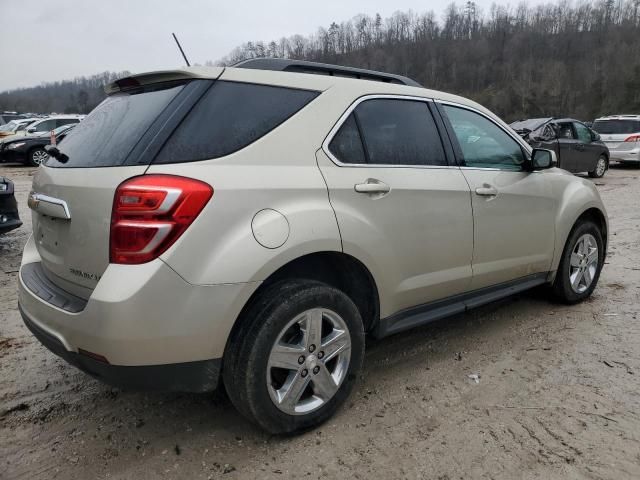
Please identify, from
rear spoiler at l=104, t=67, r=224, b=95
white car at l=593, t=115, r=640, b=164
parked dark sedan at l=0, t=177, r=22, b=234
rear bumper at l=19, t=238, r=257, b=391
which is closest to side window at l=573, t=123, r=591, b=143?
white car at l=593, t=115, r=640, b=164

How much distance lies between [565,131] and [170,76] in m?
13.7

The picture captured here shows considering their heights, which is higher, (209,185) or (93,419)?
(209,185)

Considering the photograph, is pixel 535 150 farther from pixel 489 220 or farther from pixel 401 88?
Result: pixel 401 88

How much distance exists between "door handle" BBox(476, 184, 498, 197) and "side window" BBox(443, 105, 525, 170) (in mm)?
166

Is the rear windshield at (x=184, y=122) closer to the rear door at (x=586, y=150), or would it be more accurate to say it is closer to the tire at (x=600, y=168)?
the rear door at (x=586, y=150)

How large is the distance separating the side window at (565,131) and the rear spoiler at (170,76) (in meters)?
13.3

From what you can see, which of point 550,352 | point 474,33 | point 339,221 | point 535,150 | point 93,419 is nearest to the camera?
point 339,221

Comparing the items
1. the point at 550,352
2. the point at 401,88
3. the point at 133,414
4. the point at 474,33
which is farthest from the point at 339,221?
the point at 474,33

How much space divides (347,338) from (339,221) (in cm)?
60

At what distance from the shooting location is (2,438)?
8.39 ft

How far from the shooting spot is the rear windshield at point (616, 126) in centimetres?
1658

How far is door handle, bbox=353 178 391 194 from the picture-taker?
260cm

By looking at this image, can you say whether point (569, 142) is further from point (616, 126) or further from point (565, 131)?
point (616, 126)

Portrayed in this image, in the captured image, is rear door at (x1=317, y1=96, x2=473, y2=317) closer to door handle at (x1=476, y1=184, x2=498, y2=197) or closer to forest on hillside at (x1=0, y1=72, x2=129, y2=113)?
door handle at (x1=476, y1=184, x2=498, y2=197)
